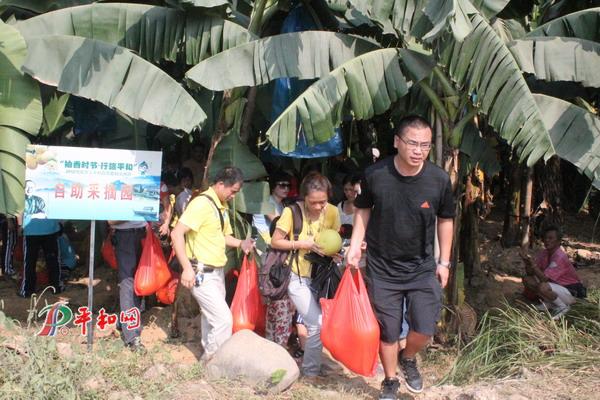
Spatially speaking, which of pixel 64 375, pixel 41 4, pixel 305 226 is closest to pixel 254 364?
pixel 305 226

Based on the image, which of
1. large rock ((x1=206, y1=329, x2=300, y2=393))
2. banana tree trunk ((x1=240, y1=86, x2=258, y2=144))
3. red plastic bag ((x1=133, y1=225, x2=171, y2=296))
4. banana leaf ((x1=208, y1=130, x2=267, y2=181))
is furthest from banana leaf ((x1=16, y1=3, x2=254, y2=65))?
large rock ((x1=206, y1=329, x2=300, y2=393))

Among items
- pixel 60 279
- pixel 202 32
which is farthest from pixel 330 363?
pixel 60 279

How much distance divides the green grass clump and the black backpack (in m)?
1.44

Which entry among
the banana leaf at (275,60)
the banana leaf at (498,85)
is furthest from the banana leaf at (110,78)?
the banana leaf at (498,85)

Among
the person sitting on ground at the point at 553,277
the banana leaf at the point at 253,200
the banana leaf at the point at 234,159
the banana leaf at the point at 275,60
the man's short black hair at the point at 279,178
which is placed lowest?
the person sitting on ground at the point at 553,277

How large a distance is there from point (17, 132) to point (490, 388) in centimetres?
426

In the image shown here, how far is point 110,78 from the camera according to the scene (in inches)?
225

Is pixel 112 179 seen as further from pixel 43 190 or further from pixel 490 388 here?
pixel 490 388

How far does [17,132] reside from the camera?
5863 mm

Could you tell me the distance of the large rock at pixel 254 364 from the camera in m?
4.86

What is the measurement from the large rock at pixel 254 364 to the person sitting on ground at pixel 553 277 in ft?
9.88

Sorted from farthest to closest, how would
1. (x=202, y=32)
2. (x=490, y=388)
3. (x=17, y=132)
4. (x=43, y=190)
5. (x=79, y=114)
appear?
(x=79, y=114), (x=202, y=32), (x=17, y=132), (x=43, y=190), (x=490, y=388)

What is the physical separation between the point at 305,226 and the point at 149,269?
154 cm

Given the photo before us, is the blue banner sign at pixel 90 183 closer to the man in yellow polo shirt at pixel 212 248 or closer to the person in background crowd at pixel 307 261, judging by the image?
the man in yellow polo shirt at pixel 212 248
